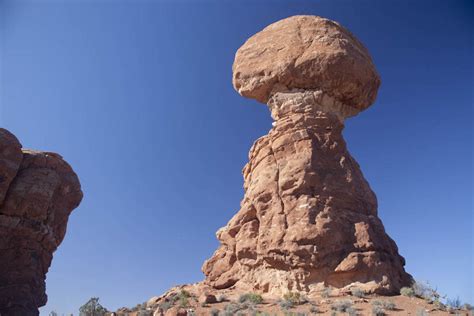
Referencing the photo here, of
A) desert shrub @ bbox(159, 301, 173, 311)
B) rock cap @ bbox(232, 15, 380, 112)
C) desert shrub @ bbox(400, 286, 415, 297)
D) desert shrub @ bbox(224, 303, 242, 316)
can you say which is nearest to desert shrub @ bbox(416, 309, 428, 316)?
desert shrub @ bbox(400, 286, 415, 297)

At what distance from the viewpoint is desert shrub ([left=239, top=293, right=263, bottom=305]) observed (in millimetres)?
17859

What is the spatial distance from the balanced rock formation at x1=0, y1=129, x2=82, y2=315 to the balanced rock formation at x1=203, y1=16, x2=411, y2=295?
15865 millimetres

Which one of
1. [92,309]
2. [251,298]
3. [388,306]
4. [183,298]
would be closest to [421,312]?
[388,306]

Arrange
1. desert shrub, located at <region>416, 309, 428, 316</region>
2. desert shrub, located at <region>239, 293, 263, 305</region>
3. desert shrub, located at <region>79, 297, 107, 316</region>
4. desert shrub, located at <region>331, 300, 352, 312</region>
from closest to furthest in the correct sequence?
desert shrub, located at <region>416, 309, 428, 316</region> < desert shrub, located at <region>331, 300, 352, 312</region> < desert shrub, located at <region>239, 293, 263, 305</region> < desert shrub, located at <region>79, 297, 107, 316</region>

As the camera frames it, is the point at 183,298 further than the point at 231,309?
Yes

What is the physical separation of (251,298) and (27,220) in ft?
73.5

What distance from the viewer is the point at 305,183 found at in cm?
2039

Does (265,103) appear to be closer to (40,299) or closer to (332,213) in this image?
(332,213)

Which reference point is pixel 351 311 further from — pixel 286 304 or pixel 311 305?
pixel 286 304

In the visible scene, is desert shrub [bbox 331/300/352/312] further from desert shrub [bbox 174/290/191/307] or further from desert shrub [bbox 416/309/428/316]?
desert shrub [bbox 174/290/191/307]

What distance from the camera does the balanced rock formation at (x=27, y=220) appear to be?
95.7 ft

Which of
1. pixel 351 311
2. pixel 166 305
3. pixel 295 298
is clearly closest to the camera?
pixel 351 311

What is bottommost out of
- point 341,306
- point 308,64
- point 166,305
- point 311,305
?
point 341,306

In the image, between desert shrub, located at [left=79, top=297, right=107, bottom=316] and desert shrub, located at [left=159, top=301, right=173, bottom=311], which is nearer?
desert shrub, located at [left=159, top=301, right=173, bottom=311]
